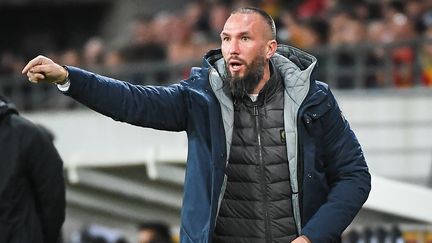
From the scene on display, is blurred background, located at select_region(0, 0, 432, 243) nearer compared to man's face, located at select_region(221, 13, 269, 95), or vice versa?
man's face, located at select_region(221, 13, 269, 95)

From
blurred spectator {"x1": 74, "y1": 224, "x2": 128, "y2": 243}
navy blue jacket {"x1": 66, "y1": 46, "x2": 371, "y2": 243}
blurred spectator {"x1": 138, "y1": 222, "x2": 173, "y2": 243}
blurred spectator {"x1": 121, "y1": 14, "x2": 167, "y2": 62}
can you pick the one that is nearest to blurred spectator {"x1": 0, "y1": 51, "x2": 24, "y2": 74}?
blurred spectator {"x1": 121, "y1": 14, "x2": 167, "y2": 62}

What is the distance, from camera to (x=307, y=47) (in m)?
15.8

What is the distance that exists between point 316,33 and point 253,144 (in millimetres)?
9569

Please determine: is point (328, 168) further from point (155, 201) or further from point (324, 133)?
point (155, 201)

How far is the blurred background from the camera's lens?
1073 centimetres

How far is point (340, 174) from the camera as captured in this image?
699cm

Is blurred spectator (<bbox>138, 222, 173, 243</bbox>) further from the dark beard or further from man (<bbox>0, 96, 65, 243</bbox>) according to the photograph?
the dark beard

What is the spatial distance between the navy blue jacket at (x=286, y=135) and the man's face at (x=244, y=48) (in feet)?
0.41

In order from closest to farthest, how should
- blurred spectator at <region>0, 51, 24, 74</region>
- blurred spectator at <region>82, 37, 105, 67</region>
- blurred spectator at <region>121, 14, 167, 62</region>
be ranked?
blurred spectator at <region>121, 14, 167, 62</region>
blurred spectator at <region>82, 37, 105, 67</region>
blurred spectator at <region>0, 51, 24, 74</region>

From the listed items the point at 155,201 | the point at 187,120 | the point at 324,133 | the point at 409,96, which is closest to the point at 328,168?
the point at 324,133

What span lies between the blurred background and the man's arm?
2805 mm

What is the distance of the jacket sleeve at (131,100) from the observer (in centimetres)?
659

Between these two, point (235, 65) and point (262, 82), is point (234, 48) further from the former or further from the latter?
point (262, 82)

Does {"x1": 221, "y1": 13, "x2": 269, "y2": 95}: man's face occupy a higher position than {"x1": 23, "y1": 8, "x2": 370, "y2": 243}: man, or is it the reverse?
{"x1": 221, "y1": 13, "x2": 269, "y2": 95}: man's face
